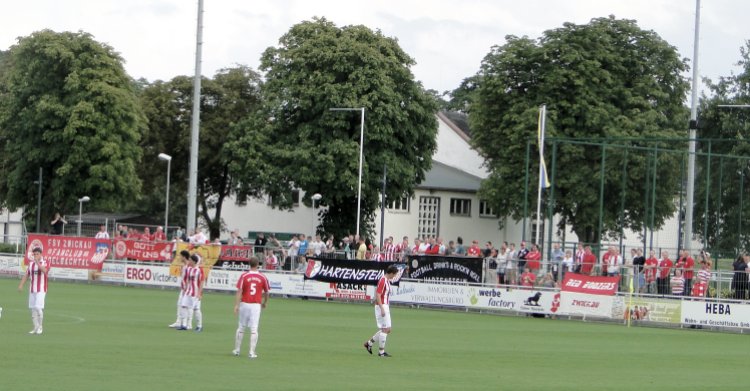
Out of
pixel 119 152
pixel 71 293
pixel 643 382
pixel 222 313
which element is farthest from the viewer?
pixel 119 152

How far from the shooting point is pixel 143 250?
47062 mm

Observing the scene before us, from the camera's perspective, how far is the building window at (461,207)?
8781cm

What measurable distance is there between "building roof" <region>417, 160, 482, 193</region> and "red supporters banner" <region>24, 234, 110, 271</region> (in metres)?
39.8

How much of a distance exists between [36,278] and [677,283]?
62.4 ft

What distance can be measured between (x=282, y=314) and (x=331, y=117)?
33195mm

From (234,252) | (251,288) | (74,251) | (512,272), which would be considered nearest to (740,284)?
(512,272)

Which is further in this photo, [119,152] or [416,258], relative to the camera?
[119,152]

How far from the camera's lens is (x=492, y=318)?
1428 inches

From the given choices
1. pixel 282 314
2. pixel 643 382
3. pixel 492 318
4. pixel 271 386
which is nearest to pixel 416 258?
pixel 492 318

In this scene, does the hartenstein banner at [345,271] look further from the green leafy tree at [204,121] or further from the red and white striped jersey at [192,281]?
the green leafy tree at [204,121]

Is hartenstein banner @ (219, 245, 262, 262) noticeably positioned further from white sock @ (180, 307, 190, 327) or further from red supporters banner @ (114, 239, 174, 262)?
white sock @ (180, 307, 190, 327)

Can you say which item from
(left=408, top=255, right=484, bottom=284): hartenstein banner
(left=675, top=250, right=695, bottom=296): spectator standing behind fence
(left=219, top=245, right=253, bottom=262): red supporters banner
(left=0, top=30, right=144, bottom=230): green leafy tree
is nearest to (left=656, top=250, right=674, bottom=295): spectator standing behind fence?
(left=675, top=250, right=695, bottom=296): spectator standing behind fence

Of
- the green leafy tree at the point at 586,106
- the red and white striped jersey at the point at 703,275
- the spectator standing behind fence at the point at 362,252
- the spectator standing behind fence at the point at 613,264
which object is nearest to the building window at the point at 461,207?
the green leafy tree at the point at 586,106

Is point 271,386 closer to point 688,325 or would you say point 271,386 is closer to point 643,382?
point 643,382
